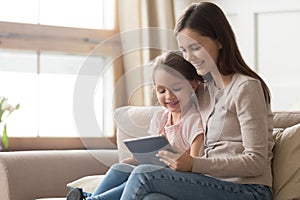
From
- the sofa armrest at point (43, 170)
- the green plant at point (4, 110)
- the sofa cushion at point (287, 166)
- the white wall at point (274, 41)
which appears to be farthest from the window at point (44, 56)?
the sofa cushion at point (287, 166)

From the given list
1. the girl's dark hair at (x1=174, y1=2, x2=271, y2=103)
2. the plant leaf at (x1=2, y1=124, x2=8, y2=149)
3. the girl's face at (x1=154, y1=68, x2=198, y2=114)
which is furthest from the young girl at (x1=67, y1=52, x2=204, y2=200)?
the plant leaf at (x1=2, y1=124, x2=8, y2=149)

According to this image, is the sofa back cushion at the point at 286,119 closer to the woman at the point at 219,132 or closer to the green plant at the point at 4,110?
the woman at the point at 219,132

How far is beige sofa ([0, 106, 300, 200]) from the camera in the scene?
2.31 metres

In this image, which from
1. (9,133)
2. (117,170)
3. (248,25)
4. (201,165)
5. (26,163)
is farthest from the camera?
(248,25)

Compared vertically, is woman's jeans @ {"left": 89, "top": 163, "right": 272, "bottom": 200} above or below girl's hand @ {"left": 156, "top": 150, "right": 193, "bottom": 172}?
below

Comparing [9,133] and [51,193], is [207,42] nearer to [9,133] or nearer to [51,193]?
[51,193]

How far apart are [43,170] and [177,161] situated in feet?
3.32

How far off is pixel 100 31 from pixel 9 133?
0.82 metres

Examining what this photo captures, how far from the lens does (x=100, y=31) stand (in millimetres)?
4090


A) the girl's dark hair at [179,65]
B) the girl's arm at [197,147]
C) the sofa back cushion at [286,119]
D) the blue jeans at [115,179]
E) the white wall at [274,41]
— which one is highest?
the white wall at [274,41]

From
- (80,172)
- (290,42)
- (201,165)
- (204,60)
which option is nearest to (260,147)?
(201,165)

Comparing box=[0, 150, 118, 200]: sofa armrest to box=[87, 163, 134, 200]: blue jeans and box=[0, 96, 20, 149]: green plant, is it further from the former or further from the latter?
box=[0, 96, 20, 149]: green plant

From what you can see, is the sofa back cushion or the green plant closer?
the sofa back cushion

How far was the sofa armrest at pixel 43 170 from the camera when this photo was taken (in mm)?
2844
